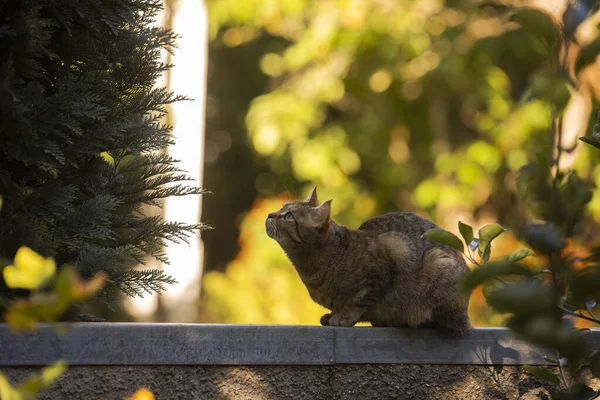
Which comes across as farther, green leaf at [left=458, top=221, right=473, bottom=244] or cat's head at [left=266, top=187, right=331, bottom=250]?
cat's head at [left=266, top=187, right=331, bottom=250]

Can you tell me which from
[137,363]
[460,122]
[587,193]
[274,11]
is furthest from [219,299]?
[587,193]

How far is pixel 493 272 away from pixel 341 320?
194 cm

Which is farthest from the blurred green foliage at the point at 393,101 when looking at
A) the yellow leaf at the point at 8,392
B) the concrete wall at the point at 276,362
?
the yellow leaf at the point at 8,392

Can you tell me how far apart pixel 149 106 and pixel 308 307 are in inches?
170

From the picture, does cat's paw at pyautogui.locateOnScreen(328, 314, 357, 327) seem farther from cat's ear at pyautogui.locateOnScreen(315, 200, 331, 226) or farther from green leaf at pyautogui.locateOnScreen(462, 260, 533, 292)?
green leaf at pyautogui.locateOnScreen(462, 260, 533, 292)

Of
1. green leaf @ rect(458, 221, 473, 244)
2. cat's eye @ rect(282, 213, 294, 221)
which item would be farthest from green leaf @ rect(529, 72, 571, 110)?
cat's eye @ rect(282, 213, 294, 221)

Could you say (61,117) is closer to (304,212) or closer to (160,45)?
(160,45)

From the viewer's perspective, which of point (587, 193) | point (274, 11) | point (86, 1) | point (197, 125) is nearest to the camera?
point (587, 193)

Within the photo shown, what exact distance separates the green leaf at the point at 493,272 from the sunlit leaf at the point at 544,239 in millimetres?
50

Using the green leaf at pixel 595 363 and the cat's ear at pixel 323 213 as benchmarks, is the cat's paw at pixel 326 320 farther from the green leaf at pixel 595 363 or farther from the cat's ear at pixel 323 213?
the green leaf at pixel 595 363

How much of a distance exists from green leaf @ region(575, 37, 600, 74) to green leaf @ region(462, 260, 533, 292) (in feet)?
1.39

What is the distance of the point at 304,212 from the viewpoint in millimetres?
3598

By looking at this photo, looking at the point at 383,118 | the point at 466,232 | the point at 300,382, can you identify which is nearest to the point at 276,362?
the point at 300,382

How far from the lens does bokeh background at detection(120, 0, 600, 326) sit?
816 centimetres
